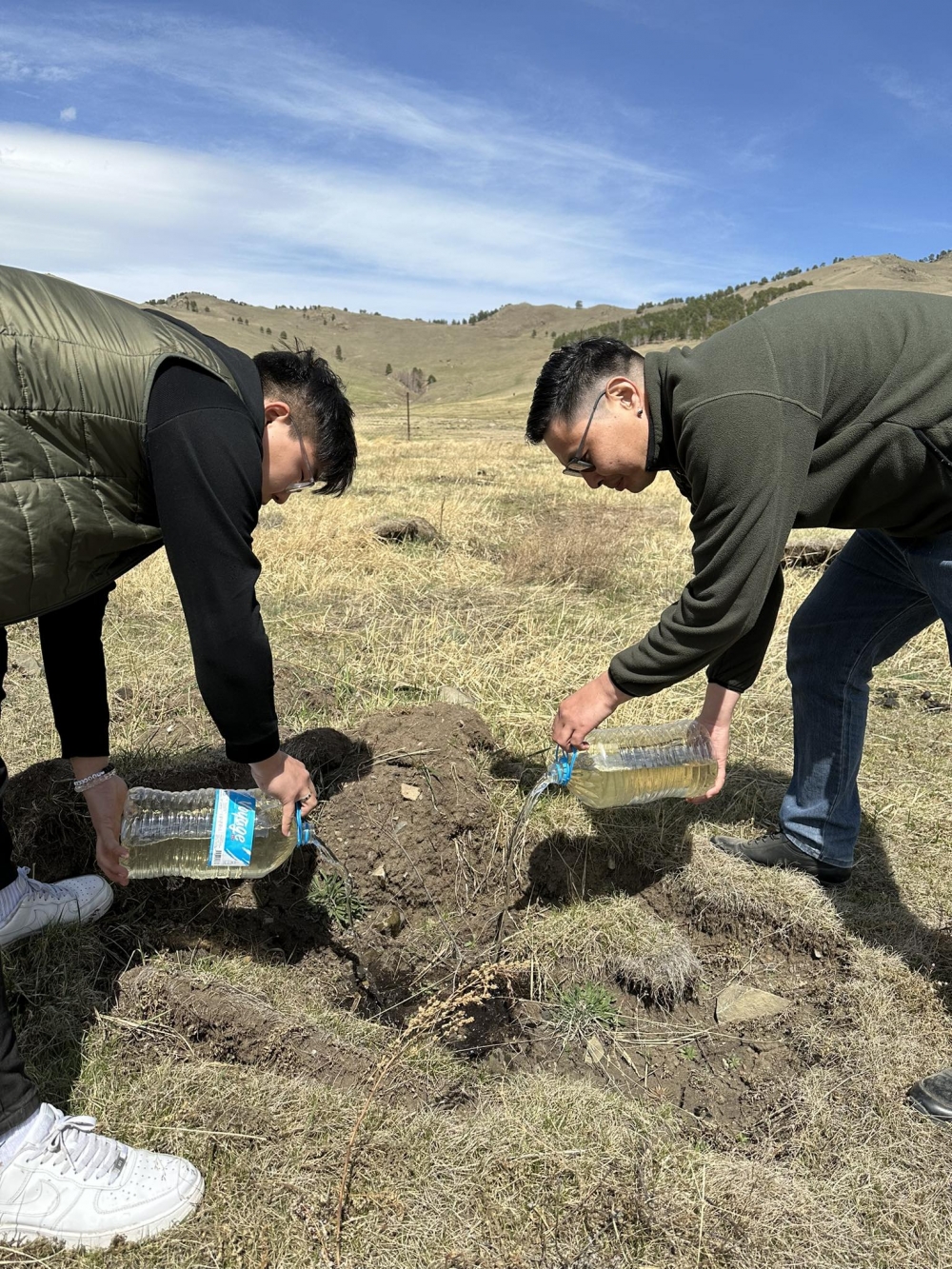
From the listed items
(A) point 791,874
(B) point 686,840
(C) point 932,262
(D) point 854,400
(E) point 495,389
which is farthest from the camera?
(C) point 932,262

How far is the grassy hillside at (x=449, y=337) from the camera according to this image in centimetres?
6081

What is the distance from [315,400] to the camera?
194 centimetres

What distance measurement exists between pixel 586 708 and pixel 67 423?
154 cm

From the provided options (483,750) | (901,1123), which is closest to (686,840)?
(483,750)

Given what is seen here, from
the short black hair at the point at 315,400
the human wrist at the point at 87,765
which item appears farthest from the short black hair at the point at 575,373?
the human wrist at the point at 87,765

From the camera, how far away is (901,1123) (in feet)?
7.19

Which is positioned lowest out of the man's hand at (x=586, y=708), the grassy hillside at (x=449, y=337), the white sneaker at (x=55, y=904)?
the white sneaker at (x=55, y=904)

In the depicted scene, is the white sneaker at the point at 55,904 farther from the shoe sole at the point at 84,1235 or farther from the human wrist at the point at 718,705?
the human wrist at the point at 718,705

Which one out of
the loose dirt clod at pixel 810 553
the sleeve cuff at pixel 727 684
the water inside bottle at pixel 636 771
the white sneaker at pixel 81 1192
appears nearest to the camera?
the white sneaker at pixel 81 1192

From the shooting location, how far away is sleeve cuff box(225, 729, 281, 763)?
1949 millimetres

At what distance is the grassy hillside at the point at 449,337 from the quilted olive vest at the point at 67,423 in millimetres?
37571

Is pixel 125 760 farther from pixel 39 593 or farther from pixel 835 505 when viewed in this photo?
pixel 835 505

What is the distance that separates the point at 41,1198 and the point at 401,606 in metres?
3.97

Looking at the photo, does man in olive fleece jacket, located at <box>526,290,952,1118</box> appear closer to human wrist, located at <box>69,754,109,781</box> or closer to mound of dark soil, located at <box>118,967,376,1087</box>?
mound of dark soil, located at <box>118,967,376,1087</box>
